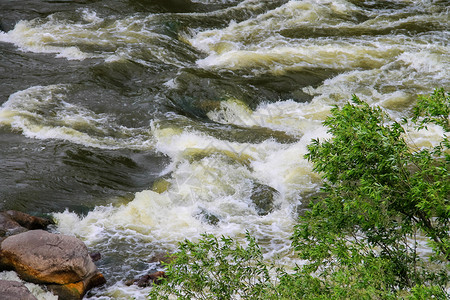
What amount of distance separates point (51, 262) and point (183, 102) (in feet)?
25.3

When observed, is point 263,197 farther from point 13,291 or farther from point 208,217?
point 13,291

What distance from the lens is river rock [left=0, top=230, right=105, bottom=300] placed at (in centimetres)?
843

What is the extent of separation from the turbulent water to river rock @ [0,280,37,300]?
5.09 feet

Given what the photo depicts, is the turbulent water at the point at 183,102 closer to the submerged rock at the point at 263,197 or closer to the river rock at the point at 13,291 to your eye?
the submerged rock at the point at 263,197

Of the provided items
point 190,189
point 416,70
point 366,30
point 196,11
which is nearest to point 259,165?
point 190,189

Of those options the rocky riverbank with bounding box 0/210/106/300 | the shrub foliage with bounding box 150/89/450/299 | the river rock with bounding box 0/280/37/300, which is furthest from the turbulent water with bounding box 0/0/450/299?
the shrub foliage with bounding box 150/89/450/299

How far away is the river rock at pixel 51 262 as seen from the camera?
27.7 feet

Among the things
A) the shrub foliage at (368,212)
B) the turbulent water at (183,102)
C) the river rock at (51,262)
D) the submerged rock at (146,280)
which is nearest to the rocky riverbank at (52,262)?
the river rock at (51,262)

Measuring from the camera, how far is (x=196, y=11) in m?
23.7

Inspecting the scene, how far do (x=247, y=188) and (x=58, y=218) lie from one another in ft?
13.7

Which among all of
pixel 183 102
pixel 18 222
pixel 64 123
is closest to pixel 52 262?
pixel 18 222

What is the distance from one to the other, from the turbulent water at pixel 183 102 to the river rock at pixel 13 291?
1.55 m

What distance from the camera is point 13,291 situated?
7270 mm

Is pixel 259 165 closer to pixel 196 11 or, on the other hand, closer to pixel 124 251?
pixel 124 251
